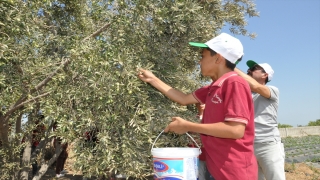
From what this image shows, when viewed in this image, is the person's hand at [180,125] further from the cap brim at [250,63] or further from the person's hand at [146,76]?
the cap brim at [250,63]

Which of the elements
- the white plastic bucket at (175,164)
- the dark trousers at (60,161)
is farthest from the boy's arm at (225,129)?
the dark trousers at (60,161)

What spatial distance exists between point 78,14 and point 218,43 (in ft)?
17.9

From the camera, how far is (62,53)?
6.47 m

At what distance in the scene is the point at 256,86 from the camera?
4.65m

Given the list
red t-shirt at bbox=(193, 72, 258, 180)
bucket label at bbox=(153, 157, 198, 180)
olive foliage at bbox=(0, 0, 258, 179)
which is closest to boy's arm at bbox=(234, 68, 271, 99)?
olive foliage at bbox=(0, 0, 258, 179)

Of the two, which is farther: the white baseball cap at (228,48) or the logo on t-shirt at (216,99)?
the white baseball cap at (228,48)

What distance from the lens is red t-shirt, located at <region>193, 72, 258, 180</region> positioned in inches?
105

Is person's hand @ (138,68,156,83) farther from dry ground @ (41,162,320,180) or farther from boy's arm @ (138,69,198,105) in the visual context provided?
dry ground @ (41,162,320,180)

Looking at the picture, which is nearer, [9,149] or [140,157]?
[140,157]

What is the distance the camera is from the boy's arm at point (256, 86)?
452cm

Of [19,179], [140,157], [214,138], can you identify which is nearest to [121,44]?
[140,157]

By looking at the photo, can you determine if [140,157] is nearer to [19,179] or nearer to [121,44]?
[121,44]

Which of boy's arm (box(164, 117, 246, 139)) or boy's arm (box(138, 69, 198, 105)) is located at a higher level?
boy's arm (box(138, 69, 198, 105))

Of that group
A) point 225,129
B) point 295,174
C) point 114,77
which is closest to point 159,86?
point 114,77
